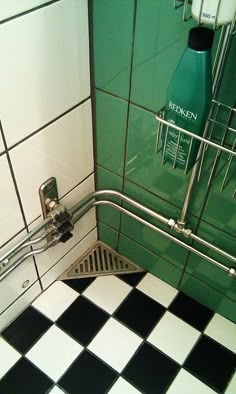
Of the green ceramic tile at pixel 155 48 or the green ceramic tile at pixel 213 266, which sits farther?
the green ceramic tile at pixel 213 266

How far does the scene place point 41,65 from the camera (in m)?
0.67

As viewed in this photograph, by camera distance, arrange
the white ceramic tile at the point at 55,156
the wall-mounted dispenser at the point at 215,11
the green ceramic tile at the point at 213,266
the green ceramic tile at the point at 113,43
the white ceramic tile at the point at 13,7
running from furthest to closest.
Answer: the green ceramic tile at the point at 213,266 → the white ceramic tile at the point at 55,156 → the green ceramic tile at the point at 113,43 → the white ceramic tile at the point at 13,7 → the wall-mounted dispenser at the point at 215,11

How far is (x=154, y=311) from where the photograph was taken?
110cm

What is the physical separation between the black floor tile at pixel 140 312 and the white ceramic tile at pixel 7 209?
17.2 inches

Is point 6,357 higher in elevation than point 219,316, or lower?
lower

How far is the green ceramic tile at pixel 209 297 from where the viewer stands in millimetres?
1033

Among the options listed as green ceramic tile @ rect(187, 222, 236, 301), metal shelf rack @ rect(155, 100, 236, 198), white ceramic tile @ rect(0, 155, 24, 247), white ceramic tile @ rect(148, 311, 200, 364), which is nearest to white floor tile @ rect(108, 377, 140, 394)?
white ceramic tile @ rect(148, 311, 200, 364)

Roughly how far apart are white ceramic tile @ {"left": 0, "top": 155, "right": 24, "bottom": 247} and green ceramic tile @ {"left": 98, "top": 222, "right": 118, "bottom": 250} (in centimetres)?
37

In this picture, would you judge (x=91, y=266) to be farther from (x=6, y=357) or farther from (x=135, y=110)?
(x=135, y=110)

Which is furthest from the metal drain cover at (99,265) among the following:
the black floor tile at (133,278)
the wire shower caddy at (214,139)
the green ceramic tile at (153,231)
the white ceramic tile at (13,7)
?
the white ceramic tile at (13,7)

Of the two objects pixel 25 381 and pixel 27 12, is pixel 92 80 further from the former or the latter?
pixel 25 381

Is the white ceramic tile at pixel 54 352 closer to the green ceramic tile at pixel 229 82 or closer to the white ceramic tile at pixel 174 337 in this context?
the white ceramic tile at pixel 174 337

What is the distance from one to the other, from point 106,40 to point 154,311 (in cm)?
78

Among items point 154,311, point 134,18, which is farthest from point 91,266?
point 134,18
